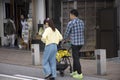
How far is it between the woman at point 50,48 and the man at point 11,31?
1161cm

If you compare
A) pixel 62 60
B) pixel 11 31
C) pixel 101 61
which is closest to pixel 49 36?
pixel 62 60

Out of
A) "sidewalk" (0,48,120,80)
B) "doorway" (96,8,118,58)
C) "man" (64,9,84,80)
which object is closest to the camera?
"man" (64,9,84,80)

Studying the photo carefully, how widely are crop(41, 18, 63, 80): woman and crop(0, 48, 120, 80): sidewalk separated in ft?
2.10

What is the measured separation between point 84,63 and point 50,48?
4.44 m

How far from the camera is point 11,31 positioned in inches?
927

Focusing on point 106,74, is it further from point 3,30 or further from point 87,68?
point 3,30

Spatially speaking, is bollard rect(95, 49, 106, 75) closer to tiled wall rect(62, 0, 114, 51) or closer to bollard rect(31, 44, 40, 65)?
bollard rect(31, 44, 40, 65)

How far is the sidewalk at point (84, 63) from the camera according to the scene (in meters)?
13.1

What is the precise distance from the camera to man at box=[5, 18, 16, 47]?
23.5 m

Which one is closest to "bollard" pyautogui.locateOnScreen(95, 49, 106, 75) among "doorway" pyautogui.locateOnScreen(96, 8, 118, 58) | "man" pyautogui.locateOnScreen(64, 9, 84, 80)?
"man" pyautogui.locateOnScreen(64, 9, 84, 80)

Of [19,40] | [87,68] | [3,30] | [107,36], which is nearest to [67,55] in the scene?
[87,68]

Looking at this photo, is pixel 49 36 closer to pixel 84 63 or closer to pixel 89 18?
pixel 84 63

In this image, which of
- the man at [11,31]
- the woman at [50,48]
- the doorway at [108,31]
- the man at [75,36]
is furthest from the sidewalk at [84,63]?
the doorway at [108,31]

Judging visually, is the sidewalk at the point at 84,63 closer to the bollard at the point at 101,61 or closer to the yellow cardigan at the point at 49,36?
the bollard at the point at 101,61
